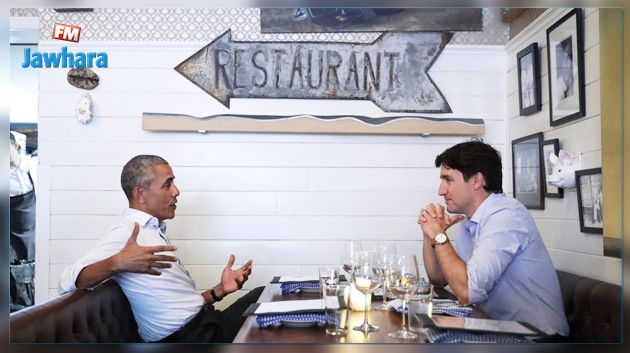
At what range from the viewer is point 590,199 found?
1.58 metres

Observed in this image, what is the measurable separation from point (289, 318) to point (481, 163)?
2.57 feet

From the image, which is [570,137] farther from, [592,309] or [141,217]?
[141,217]

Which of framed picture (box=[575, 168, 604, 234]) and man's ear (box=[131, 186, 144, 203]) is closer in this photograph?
framed picture (box=[575, 168, 604, 234])

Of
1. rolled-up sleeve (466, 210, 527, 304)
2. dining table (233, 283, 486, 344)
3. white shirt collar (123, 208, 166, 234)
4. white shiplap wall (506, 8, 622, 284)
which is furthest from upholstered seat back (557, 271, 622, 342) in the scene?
white shirt collar (123, 208, 166, 234)

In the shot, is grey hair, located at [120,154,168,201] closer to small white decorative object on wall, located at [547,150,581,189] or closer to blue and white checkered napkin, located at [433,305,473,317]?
blue and white checkered napkin, located at [433,305,473,317]

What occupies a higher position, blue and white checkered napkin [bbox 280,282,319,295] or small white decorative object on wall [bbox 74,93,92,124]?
small white decorative object on wall [bbox 74,93,92,124]

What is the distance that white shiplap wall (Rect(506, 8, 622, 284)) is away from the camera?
5.08 feet

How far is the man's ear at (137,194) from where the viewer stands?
1717mm

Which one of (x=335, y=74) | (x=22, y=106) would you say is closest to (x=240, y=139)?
(x=335, y=74)

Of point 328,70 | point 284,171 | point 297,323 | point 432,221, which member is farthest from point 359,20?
point 297,323

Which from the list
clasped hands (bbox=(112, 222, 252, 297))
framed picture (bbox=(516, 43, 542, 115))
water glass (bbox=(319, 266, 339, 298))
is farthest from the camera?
framed picture (bbox=(516, 43, 542, 115))

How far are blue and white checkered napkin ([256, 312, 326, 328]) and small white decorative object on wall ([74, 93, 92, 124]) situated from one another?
0.88 meters

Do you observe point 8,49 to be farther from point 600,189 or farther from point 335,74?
point 600,189

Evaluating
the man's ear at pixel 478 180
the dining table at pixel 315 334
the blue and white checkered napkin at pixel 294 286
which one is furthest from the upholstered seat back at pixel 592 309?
the blue and white checkered napkin at pixel 294 286
